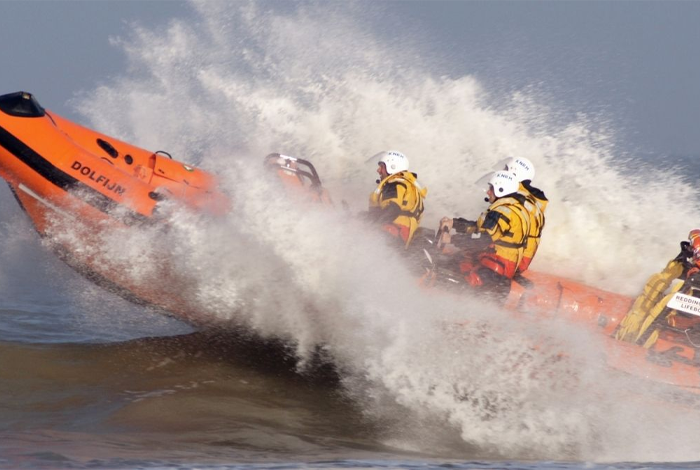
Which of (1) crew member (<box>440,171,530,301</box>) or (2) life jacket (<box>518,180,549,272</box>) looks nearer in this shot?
(1) crew member (<box>440,171,530,301</box>)

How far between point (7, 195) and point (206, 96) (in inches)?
508

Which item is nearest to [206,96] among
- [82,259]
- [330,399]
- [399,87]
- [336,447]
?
[399,87]

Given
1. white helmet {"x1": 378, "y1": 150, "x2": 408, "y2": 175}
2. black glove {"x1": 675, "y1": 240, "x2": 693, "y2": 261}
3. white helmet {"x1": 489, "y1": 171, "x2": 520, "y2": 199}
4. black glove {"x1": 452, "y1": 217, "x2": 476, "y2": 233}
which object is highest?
white helmet {"x1": 378, "y1": 150, "x2": 408, "y2": 175}

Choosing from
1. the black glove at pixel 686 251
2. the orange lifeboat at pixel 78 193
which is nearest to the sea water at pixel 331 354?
the orange lifeboat at pixel 78 193

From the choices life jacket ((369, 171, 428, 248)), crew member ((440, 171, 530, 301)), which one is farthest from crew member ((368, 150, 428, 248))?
crew member ((440, 171, 530, 301))

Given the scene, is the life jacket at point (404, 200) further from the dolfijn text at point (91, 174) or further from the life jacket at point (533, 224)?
the dolfijn text at point (91, 174)

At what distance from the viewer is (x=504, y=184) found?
273 inches

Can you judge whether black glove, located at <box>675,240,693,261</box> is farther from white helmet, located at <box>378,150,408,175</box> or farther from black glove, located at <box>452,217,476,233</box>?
white helmet, located at <box>378,150,408,175</box>

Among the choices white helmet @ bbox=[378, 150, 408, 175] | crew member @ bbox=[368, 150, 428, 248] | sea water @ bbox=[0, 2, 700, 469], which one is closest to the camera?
sea water @ bbox=[0, 2, 700, 469]

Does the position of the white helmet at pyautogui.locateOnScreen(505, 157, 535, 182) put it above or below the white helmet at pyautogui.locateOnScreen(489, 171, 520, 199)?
above

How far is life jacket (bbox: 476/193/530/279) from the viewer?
6.64m

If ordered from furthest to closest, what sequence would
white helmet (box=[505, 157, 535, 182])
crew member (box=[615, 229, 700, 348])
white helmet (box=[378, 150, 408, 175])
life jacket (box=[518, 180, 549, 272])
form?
white helmet (box=[378, 150, 408, 175]), white helmet (box=[505, 157, 535, 182]), life jacket (box=[518, 180, 549, 272]), crew member (box=[615, 229, 700, 348])

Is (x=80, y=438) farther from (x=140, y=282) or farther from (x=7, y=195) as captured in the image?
(x=7, y=195)

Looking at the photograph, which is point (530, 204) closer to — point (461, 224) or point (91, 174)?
point (461, 224)
